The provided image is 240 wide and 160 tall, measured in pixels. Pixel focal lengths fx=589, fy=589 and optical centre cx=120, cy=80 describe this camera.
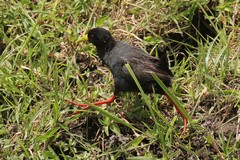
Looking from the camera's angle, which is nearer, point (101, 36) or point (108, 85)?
point (101, 36)

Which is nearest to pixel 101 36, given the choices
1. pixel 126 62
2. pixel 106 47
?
pixel 106 47

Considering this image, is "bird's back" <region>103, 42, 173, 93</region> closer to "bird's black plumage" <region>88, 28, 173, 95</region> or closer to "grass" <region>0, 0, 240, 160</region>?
"bird's black plumage" <region>88, 28, 173, 95</region>

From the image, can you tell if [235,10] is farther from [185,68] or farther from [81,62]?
[81,62]

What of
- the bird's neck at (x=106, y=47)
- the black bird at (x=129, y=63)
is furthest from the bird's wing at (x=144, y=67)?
the bird's neck at (x=106, y=47)

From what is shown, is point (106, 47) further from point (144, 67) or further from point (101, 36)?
point (144, 67)

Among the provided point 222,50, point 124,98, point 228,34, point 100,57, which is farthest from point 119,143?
point 228,34

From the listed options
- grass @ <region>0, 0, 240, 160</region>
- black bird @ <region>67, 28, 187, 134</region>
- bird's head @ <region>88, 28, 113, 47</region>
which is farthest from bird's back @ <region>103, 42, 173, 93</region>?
grass @ <region>0, 0, 240, 160</region>

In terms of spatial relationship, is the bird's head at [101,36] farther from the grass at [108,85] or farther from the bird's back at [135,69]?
the grass at [108,85]
